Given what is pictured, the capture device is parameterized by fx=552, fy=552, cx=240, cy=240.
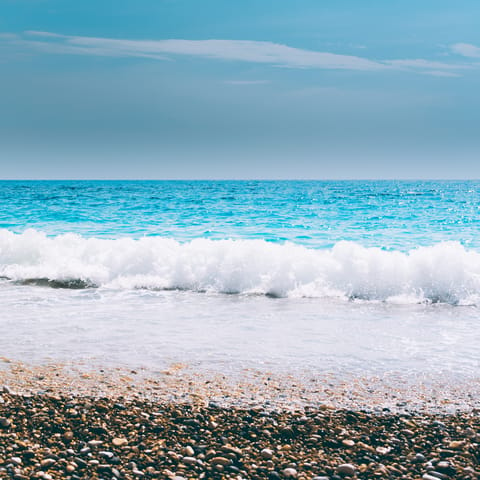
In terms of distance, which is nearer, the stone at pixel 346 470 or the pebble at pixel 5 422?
the stone at pixel 346 470

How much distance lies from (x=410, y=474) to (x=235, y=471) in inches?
46.3

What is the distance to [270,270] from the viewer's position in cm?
1148

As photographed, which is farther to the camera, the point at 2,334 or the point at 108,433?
the point at 2,334

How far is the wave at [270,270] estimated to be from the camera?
10.6 metres

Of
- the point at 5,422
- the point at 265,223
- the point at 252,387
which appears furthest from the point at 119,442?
the point at 265,223

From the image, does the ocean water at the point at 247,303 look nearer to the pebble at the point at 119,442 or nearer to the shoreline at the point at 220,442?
the shoreline at the point at 220,442

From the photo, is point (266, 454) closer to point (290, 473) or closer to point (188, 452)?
point (290, 473)

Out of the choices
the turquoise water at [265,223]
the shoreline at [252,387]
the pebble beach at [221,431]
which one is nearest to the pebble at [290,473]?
the pebble beach at [221,431]

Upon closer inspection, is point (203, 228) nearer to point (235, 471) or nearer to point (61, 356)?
point (61, 356)

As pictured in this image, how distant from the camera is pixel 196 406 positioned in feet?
16.0

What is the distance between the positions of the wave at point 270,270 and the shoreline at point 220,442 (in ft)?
19.6

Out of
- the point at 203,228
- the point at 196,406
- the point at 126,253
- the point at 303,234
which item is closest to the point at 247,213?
the point at 203,228

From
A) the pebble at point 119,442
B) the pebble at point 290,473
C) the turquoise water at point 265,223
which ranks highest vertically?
the turquoise water at point 265,223

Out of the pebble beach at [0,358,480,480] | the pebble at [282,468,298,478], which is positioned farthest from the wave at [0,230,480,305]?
the pebble at [282,468,298,478]
